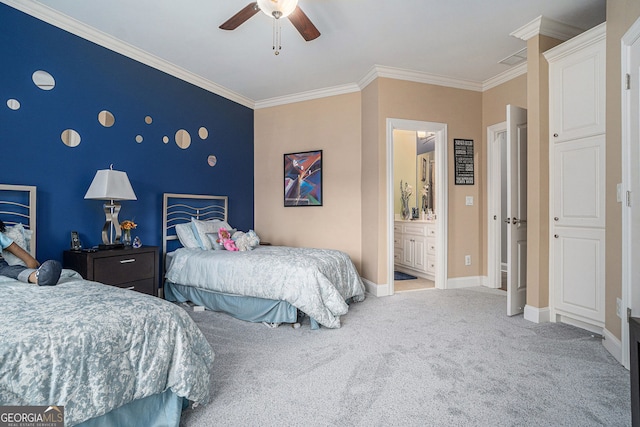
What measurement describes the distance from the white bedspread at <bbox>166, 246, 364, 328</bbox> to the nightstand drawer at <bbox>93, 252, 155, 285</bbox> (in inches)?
15.8

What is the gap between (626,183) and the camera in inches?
82.0

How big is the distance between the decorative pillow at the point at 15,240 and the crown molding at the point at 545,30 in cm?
455

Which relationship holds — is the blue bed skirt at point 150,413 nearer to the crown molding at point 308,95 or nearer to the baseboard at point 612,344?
the baseboard at point 612,344

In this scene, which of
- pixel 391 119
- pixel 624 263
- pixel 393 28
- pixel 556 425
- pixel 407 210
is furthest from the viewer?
pixel 407 210

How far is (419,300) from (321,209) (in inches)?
71.5

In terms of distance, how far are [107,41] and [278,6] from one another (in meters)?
2.19

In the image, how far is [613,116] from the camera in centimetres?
228

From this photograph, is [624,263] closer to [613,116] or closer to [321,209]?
[613,116]

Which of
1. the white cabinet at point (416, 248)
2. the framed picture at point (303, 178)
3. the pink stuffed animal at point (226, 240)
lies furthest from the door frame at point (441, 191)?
the pink stuffed animal at point (226, 240)

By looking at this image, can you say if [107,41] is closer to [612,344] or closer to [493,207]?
[493,207]

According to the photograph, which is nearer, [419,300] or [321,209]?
[419,300]

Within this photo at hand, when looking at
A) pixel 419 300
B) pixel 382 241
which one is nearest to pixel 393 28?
pixel 382 241

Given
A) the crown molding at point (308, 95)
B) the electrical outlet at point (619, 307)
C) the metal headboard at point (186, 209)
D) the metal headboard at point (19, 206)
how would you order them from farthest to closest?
1. the crown molding at point (308, 95)
2. the metal headboard at point (186, 209)
3. the metal headboard at point (19, 206)
4. the electrical outlet at point (619, 307)

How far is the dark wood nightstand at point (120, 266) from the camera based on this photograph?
270 centimetres
